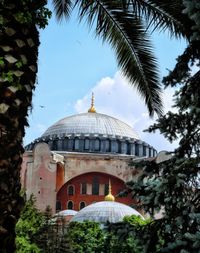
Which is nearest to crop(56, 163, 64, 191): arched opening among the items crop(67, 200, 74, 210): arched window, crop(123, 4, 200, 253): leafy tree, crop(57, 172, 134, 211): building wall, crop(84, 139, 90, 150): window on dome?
crop(57, 172, 134, 211): building wall

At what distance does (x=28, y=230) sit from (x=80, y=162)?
85.4 feet

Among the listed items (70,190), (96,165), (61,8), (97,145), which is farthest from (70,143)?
(61,8)

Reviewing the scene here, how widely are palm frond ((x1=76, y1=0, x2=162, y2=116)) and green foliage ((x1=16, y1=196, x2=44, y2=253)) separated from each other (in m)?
6.34

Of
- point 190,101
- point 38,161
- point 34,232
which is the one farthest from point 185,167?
point 38,161

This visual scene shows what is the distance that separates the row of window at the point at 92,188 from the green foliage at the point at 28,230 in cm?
2290

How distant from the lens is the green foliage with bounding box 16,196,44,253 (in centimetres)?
1257

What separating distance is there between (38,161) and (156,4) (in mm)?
32616

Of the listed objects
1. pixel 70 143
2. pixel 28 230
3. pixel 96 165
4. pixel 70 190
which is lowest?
pixel 28 230

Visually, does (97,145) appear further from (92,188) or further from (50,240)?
(50,240)

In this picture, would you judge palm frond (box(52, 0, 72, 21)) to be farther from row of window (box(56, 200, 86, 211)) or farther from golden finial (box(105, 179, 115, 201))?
row of window (box(56, 200, 86, 211))

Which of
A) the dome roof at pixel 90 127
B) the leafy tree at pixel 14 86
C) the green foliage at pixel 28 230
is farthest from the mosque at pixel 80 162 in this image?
the leafy tree at pixel 14 86

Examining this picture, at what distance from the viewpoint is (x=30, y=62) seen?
183 inches

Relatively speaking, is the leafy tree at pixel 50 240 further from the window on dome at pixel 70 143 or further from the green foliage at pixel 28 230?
the window on dome at pixel 70 143

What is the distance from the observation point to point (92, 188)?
40125 millimetres
